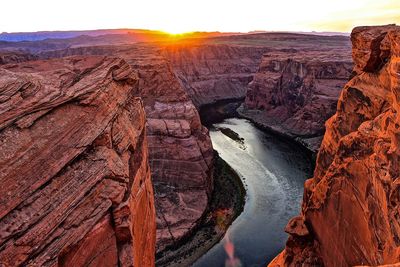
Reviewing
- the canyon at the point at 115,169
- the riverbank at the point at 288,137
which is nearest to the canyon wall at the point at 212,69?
the riverbank at the point at 288,137

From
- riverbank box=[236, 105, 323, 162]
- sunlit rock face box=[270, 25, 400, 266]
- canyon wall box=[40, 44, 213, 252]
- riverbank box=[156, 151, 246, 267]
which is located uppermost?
sunlit rock face box=[270, 25, 400, 266]

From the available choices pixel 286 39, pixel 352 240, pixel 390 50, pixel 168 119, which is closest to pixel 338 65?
pixel 168 119

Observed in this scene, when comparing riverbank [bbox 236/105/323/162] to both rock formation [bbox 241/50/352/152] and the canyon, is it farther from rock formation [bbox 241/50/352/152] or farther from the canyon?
the canyon

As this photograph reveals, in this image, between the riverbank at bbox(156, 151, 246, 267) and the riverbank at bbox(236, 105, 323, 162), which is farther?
the riverbank at bbox(236, 105, 323, 162)

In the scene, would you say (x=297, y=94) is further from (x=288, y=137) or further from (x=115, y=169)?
(x=115, y=169)

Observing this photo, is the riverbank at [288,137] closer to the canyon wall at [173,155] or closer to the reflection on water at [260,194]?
the reflection on water at [260,194]

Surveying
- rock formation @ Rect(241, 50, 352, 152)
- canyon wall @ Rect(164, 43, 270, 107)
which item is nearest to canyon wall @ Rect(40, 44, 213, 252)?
rock formation @ Rect(241, 50, 352, 152)

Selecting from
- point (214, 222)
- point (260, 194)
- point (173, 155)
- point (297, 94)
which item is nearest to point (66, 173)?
point (214, 222)

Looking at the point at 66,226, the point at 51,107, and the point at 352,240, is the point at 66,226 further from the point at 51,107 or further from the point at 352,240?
the point at 352,240
